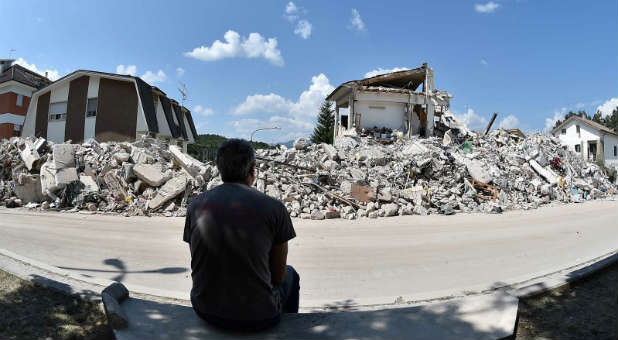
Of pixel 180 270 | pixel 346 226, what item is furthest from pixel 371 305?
pixel 346 226

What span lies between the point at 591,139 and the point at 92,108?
5827 cm

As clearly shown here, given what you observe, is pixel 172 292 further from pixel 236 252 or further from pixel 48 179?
pixel 48 179

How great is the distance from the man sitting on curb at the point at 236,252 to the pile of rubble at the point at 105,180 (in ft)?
30.8

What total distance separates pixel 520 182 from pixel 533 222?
7427mm

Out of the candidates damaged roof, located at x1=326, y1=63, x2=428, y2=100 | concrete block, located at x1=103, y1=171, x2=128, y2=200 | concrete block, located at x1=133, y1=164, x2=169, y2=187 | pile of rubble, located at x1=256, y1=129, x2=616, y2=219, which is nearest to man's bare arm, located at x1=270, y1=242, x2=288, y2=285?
pile of rubble, located at x1=256, y1=129, x2=616, y2=219

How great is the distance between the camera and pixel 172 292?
4.12 m

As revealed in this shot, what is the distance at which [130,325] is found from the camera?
244 centimetres

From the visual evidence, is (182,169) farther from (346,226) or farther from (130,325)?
(130,325)

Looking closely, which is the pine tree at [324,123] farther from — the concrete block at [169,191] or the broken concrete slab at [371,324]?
the broken concrete slab at [371,324]

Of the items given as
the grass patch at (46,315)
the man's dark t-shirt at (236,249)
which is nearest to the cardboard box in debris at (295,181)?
the grass patch at (46,315)

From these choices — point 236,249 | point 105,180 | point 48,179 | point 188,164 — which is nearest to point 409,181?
point 188,164

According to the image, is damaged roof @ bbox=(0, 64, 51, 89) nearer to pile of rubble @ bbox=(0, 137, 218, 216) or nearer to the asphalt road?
pile of rubble @ bbox=(0, 137, 218, 216)

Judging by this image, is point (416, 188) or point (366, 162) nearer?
point (416, 188)

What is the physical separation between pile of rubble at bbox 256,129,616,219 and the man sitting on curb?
27.2 feet
